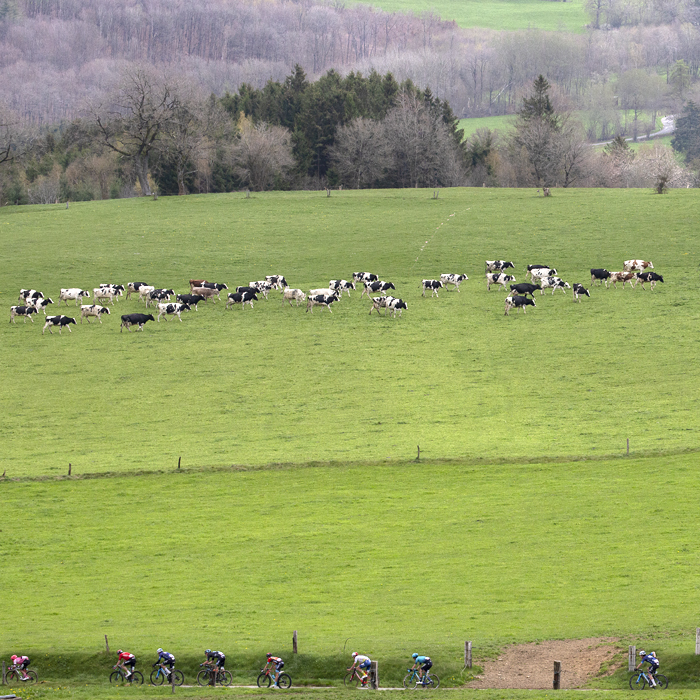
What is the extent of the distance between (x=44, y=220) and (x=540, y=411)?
2386 inches

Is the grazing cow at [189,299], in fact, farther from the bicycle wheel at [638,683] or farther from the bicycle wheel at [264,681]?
the bicycle wheel at [638,683]

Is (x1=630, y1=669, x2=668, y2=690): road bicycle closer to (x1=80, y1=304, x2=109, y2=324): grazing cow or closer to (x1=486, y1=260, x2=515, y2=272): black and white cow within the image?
(x1=80, y1=304, x2=109, y2=324): grazing cow

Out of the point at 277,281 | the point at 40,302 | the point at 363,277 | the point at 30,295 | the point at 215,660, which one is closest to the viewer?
the point at 215,660

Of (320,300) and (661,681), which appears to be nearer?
(661,681)

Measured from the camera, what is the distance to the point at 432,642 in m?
22.3

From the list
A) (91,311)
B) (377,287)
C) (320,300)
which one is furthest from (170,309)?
(377,287)

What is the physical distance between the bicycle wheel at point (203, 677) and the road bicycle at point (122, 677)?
1.32 metres

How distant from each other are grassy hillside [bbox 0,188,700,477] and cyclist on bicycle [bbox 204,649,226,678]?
14676 millimetres

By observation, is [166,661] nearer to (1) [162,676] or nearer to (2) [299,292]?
(1) [162,676]

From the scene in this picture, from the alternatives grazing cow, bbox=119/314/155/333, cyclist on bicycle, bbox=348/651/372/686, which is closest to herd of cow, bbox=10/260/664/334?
grazing cow, bbox=119/314/155/333

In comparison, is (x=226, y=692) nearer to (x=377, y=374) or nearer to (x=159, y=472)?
(x=159, y=472)

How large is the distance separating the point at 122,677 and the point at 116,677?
0.88ft

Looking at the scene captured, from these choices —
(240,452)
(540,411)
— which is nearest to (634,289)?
(540,411)

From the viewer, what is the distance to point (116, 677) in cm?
2191
